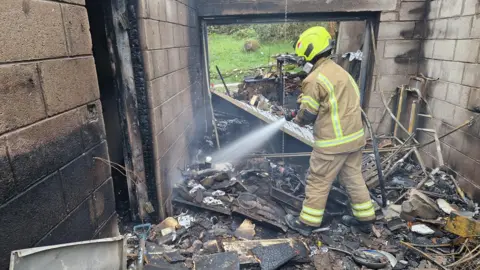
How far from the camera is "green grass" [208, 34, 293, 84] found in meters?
15.7

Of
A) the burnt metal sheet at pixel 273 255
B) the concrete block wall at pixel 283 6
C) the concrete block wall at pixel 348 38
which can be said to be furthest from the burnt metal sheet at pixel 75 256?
the concrete block wall at pixel 348 38

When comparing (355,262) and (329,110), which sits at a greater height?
(329,110)

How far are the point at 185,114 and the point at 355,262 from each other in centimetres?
300

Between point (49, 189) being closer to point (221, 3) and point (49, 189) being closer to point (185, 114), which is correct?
point (185, 114)

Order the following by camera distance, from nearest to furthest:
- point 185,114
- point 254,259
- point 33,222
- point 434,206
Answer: point 33,222, point 254,259, point 434,206, point 185,114

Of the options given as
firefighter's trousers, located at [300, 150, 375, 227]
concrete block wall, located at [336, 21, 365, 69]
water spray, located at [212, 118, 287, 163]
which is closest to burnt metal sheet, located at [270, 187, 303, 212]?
firefighter's trousers, located at [300, 150, 375, 227]

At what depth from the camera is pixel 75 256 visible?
1.69 metres

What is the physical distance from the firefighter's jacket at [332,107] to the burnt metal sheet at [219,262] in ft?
4.92

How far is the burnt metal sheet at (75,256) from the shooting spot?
4.84ft

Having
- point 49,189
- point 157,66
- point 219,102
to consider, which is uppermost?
point 157,66

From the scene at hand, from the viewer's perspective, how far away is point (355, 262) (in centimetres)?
316

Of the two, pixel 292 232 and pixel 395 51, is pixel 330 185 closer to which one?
pixel 292 232

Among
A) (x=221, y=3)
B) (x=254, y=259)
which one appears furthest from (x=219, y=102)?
(x=254, y=259)

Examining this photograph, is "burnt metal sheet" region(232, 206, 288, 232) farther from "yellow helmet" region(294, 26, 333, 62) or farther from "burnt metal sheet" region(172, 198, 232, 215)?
"yellow helmet" region(294, 26, 333, 62)
